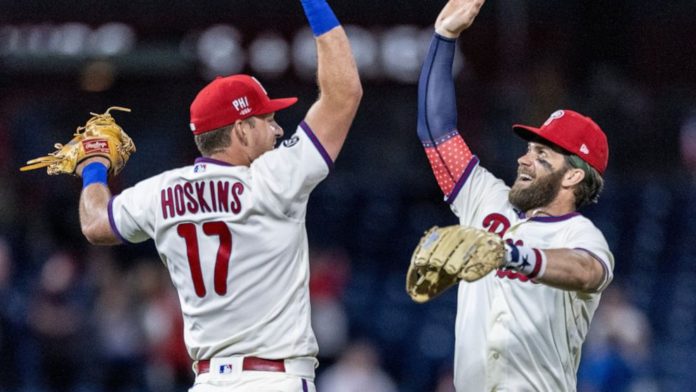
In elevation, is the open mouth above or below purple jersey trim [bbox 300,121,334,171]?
below

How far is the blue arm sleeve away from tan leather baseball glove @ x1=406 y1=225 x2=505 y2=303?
0.91 meters

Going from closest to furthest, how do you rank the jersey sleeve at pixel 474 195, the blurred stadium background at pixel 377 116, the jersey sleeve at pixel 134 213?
the jersey sleeve at pixel 134 213 → the jersey sleeve at pixel 474 195 → the blurred stadium background at pixel 377 116

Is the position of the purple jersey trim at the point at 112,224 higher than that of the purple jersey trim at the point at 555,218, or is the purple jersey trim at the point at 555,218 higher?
the purple jersey trim at the point at 112,224

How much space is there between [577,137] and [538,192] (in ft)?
0.88

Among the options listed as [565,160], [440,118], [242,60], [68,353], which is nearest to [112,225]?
[440,118]

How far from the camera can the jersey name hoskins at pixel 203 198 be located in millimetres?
4293

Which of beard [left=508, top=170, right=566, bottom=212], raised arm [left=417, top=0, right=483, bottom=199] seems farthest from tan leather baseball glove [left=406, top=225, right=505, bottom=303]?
raised arm [left=417, top=0, right=483, bottom=199]

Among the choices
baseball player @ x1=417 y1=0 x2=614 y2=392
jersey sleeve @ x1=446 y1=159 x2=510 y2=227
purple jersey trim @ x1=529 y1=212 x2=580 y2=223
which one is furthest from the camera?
jersey sleeve @ x1=446 y1=159 x2=510 y2=227

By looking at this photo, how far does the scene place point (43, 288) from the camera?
10578 mm

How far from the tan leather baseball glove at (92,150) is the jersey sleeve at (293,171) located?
84 cm

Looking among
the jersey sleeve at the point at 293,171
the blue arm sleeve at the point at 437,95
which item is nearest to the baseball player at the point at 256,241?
the jersey sleeve at the point at 293,171

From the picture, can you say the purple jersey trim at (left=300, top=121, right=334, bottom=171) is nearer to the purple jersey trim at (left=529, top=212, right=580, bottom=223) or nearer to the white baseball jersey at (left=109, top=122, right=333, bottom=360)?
the white baseball jersey at (left=109, top=122, right=333, bottom=360)

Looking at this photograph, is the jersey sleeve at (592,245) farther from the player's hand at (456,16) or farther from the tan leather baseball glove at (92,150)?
the tan leather baseball glove at (92,150)

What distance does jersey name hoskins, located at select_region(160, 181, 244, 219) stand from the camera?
4.29 metres
